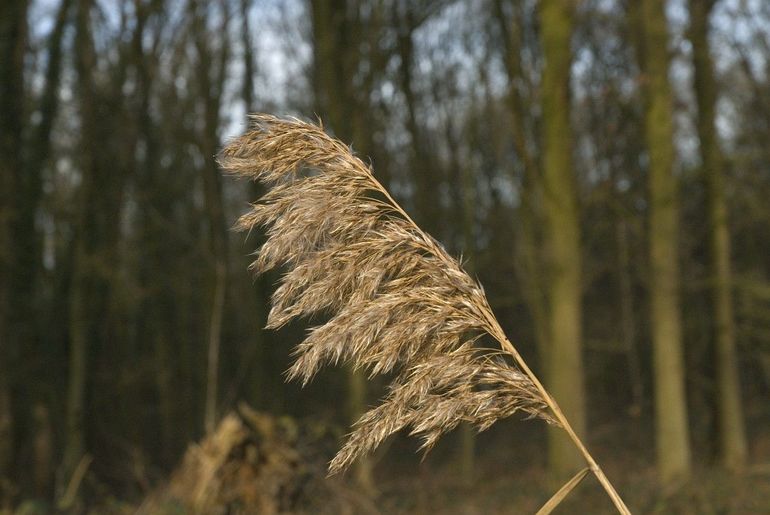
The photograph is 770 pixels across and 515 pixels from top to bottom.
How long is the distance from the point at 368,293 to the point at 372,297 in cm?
2

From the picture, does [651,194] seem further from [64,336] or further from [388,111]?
[64,336]

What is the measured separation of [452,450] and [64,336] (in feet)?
34.3

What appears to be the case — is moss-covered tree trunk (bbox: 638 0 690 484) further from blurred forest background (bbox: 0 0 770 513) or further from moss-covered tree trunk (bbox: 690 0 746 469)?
moss-covered tree trunk (bbox: 690 0 746 469)

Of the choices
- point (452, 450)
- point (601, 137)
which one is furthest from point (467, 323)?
point (452, 450)

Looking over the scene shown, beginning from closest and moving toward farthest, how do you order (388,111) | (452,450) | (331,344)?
(331,344)
(388,111)
(452,450)

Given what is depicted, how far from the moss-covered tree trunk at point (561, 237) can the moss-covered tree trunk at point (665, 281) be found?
1.25m

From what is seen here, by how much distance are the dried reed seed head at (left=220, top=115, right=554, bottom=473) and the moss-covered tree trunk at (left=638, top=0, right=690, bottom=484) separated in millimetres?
10281

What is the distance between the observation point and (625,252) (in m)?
17.5

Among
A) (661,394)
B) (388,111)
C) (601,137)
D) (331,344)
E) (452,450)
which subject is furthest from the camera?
(452,450)

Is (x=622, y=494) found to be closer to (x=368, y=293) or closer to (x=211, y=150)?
(x=368, y=293)

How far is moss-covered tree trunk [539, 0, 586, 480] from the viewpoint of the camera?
38.1ft

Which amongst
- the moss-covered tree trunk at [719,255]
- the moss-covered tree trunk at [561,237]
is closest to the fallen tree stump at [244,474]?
the moss-covered tree trunk at [561,237]

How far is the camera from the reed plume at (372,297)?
2469 mm

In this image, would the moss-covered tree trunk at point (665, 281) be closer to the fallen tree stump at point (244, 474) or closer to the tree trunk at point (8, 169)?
the fallen tree stump at point (244, 474)
